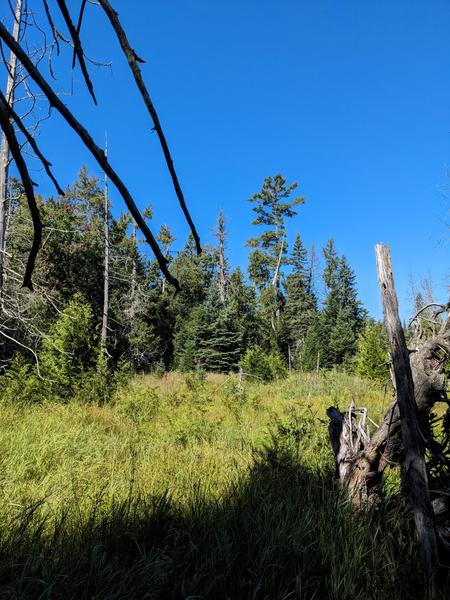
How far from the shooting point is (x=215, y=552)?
2289 mm

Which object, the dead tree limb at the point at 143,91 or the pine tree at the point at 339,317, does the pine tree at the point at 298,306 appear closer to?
the pine tree at the point at 339,317

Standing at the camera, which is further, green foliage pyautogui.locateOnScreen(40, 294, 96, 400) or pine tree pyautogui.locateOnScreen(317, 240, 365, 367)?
pine tree pyautogui.locateOnScreen(317, 240, 365, 367)

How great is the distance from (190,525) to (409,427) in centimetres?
165

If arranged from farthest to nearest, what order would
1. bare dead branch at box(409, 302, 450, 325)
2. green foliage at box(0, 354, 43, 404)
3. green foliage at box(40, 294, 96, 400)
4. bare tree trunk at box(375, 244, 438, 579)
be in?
green foliage at box(40, 294, 96, 400) → green foliage at box(0, 354, 43, 404) → bare dead branch at box(409, 302, 450, 325) → bare tree trunk at box(375, 244, 438, 579)

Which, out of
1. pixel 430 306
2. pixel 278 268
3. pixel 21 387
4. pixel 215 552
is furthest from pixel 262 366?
pixel 278 268

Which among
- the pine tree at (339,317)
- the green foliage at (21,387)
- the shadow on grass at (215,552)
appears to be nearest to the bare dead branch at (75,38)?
the shadow on grass at (215,552)

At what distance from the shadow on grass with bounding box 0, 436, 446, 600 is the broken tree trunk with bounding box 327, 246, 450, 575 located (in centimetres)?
20

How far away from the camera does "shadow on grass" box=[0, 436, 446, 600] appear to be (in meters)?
1.96

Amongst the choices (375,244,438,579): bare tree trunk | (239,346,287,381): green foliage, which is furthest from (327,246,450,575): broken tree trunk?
(239,346,287,381): green foliage

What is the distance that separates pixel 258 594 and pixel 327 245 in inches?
1965

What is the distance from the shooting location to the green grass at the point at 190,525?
6.66ft

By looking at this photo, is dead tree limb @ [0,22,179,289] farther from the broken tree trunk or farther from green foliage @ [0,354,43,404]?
green foliage @ [0,354,43,404]

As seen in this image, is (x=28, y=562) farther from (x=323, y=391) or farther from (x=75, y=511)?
(x=323, y=391)

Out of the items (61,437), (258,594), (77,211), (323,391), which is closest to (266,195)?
(77,211)
